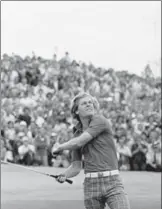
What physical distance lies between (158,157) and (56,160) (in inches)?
108

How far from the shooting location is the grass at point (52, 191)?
28.9 ft

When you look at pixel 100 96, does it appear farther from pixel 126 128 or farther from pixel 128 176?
pixel 128 176

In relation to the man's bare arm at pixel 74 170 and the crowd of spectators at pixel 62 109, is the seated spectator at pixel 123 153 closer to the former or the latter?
the crowd of spectators at pixel 62 109

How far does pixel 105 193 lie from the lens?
14.2ft

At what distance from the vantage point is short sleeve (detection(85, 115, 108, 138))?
4.39m

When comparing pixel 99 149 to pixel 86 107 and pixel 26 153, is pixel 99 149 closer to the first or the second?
pixel 86 107

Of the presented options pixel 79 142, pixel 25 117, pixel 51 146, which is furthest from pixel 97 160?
pixel 25 117

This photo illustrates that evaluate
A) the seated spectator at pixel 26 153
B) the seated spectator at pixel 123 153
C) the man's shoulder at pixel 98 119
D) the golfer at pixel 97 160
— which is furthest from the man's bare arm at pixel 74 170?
the seated spectator at pixel 123 153

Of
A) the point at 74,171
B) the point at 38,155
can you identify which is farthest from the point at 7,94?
the point at 74,171

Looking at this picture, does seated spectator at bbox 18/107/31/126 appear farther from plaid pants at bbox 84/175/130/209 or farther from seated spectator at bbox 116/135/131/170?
plaid pants at bbox 84/175/130/209

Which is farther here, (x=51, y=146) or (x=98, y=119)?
(x=51, y=146)

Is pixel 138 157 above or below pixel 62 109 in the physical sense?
below

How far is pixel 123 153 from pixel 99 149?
988 cm

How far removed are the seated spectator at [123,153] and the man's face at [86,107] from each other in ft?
31.4
